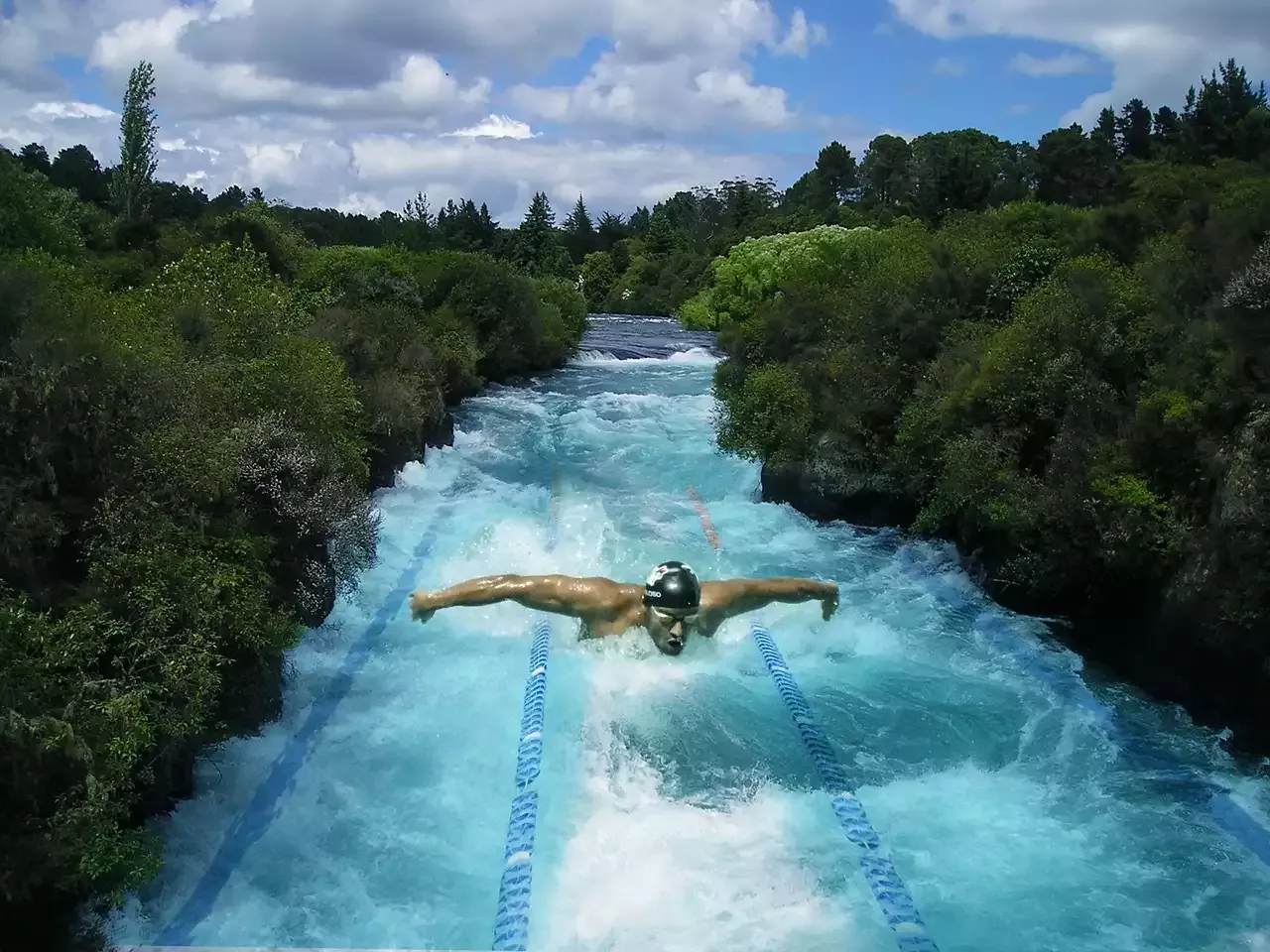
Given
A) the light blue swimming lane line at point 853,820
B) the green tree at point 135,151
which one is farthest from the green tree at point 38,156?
the light blue swimming lane line at point 853,820

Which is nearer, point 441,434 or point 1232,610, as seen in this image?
point 1232,610

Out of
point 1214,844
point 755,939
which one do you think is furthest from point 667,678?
point 1214,844

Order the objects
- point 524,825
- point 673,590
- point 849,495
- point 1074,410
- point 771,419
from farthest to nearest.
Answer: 1. point 771,419
2. point 849,495
3. point 1074,410
4. point 524,825
5. point 673,590

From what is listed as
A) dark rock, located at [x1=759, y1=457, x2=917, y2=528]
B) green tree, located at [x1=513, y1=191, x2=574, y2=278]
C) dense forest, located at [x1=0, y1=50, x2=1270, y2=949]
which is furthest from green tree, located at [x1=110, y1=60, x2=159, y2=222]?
green tree, located at [x1=513, y1=191, x2=574, y2=278]

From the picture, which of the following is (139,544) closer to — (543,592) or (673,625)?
(543,592)

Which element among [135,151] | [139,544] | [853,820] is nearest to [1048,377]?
[853,820]

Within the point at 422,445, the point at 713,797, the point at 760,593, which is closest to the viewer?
the point at 713,797

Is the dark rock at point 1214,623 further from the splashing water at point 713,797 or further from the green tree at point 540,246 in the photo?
the green tree at point 540,246

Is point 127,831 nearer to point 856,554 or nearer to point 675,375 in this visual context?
point 856,554
